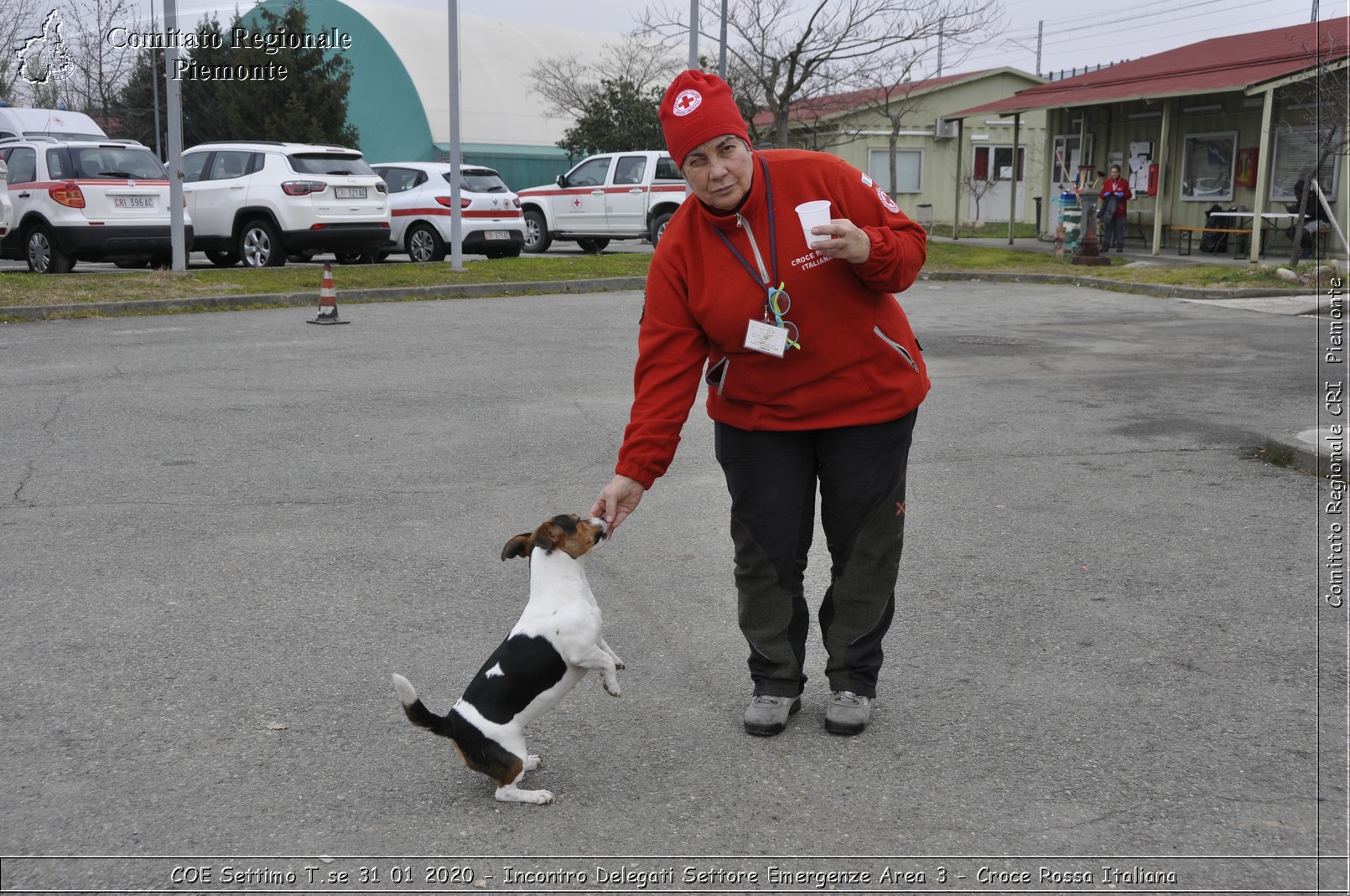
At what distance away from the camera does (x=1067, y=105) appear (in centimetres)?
2581

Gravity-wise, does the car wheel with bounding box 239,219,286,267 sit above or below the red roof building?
below

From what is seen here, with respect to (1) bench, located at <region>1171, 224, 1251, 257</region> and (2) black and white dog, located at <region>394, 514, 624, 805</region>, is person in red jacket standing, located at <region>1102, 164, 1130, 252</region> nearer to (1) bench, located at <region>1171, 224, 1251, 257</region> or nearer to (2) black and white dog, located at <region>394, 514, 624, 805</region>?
(1) bench, located at <region>1171, 224, 1251, 257</region>

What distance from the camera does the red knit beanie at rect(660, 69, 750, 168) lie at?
11.3ft

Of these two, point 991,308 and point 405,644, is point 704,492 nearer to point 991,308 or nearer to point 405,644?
point 405,644

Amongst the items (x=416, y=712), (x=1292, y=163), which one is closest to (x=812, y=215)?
(x=416, y=712)

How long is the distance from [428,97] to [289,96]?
780cm

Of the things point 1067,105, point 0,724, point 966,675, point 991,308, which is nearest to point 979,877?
point 966,675

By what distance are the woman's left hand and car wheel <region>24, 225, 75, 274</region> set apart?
16.1 m

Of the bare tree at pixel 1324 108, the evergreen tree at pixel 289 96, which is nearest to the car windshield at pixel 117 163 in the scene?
the bare tree at pixel 1324 108

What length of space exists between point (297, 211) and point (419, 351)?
762 centimetres

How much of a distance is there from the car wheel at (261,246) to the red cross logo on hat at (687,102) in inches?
639

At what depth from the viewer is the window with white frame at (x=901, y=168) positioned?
3728 centimetres

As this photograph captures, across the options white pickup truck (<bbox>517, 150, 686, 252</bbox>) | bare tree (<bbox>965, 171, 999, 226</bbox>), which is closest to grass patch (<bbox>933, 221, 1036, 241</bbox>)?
bare tree (<bbox>965, 171, 999, 226</bbox>)

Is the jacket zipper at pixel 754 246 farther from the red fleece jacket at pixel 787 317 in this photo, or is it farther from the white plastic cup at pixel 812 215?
the white plastic cup at pixel 812 215
